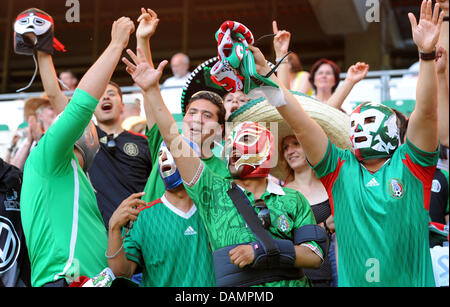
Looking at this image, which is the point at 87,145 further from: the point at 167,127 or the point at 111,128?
the point at 111,128

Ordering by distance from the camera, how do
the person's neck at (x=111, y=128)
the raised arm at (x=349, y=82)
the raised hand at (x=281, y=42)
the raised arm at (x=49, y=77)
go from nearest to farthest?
1. the raised arm at (x=49, y=77)
2. the raised hand at (x=281, y=42)
3. the raised arm at (x=349, y=82)
4. the person's neck at (x=111, y=128)

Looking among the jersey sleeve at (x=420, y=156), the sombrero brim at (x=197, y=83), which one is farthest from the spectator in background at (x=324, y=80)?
the jersey sleeve at (x=420, y=156)

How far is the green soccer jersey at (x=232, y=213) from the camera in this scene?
3.58 m

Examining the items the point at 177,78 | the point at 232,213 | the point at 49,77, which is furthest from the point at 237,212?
the point at 177,78

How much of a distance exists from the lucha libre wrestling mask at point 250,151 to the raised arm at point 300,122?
1.09 feet

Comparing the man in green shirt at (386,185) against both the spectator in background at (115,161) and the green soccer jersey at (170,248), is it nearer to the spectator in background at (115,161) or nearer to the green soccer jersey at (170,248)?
the green soccer jersey at (170,248)

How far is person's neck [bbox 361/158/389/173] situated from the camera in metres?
3.65

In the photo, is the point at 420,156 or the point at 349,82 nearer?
the point at 420,156

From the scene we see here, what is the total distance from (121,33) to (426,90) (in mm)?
1675

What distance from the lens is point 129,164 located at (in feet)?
16.8

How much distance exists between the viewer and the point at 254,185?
151 inches

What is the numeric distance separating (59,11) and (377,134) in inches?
113

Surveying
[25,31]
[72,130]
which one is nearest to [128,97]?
[25,31]
